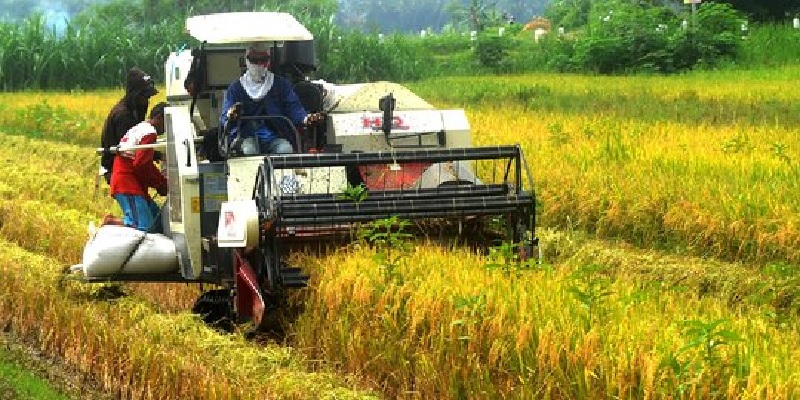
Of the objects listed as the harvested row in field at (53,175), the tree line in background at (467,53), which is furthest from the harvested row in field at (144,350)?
the tree line in background at (467,53)

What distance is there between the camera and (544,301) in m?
6.37

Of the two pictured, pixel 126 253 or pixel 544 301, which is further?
pixel 126 253

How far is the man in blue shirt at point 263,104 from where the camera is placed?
8.71m

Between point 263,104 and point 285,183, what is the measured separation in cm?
87

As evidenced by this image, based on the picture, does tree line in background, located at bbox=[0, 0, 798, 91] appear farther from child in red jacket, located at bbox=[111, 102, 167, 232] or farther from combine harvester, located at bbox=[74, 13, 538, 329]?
child in red jacket, located at bbox=[111, 102, 167, 232]

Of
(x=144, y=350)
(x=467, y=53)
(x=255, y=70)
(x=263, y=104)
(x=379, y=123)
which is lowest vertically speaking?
(x=144, y=350)

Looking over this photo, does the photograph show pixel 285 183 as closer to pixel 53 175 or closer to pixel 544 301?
pixel 544 301

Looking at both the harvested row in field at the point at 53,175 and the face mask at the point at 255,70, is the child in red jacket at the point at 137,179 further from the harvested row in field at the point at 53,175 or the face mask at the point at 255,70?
the harvested row in field at the point at 53,175

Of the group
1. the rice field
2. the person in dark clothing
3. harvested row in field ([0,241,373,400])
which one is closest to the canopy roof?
the person in dark clothing

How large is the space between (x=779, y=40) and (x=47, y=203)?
18769mm

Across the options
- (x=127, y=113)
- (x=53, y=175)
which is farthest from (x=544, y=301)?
(x=53, y=175)

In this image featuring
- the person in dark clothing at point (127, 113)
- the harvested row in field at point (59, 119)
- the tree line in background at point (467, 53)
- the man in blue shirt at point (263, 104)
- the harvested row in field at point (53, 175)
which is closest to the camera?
the man in blue shirt at point (263, 104)

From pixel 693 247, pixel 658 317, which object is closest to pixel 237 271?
pixel 658 317

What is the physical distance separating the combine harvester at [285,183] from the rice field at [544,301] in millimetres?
247
